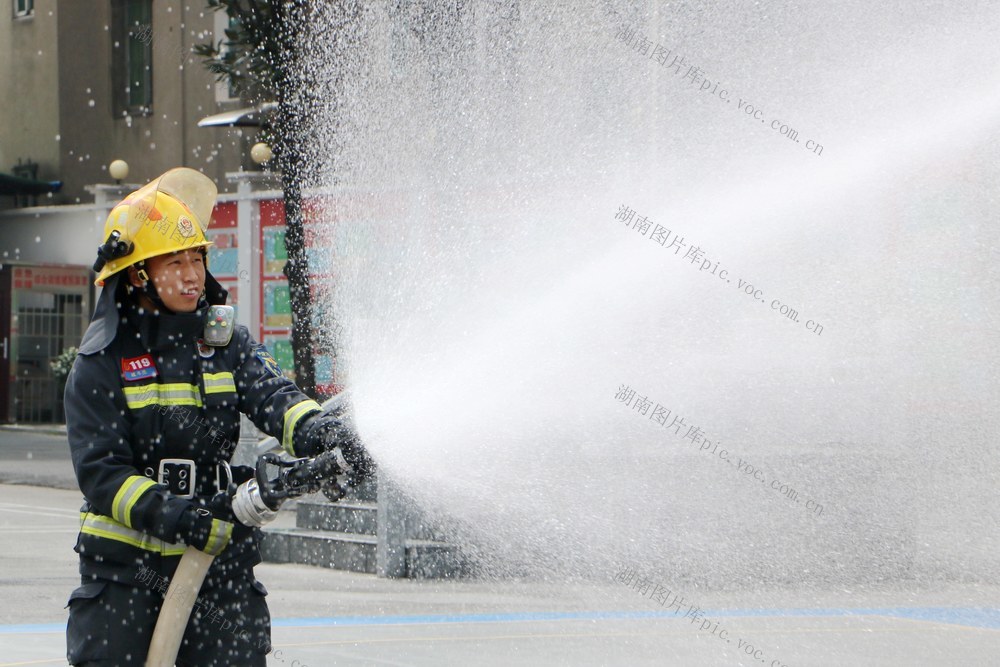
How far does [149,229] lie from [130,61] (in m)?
19.4

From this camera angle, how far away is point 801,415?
1053 cm

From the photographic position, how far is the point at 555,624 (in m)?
7.41

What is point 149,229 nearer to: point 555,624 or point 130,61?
point 555,624

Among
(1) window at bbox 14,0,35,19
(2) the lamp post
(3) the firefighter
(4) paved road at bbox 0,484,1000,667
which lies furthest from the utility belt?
(1) window at bbox 14,0,35,19

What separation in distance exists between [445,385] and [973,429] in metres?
7.18

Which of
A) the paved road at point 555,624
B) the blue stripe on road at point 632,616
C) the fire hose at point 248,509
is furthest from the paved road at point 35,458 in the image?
the fire hose at point 248,509

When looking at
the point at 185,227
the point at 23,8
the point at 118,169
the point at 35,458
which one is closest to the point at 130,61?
the point at 23,8

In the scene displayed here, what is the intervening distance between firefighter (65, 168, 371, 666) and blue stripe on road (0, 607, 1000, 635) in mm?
3857

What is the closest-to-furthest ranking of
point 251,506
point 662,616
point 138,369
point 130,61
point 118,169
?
point 251,506 < point 138,369 < point 662,616 < point 118,169 < point 130,61

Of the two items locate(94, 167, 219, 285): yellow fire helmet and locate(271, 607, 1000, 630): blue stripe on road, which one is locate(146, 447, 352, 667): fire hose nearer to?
locate(94, 167, 219, 285): yellow fire helmet

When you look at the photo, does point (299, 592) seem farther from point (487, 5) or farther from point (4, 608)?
point (487, 5)

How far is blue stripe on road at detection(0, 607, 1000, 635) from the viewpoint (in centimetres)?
741

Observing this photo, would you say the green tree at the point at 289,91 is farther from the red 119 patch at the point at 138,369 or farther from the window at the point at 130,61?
the window at the point at 130,61

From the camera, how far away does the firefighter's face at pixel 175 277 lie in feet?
11.5
